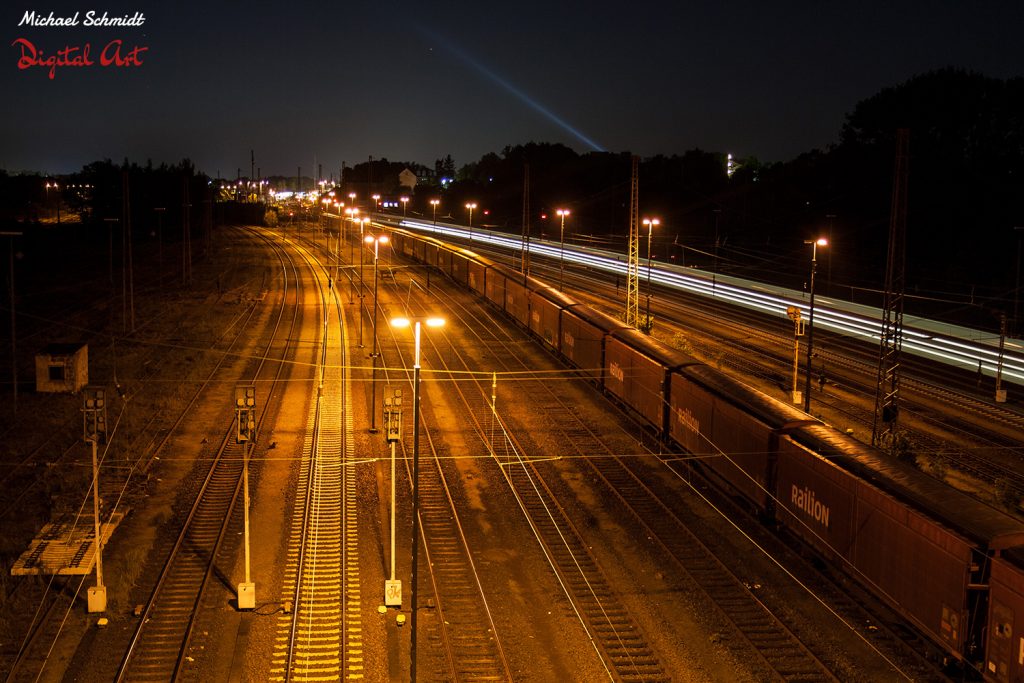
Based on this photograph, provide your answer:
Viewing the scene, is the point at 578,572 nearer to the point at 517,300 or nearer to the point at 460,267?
the point at 517,300

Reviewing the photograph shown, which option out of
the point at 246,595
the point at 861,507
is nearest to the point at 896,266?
the point at 861,507

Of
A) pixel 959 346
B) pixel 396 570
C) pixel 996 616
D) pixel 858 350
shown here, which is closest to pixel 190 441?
pixel 396 570

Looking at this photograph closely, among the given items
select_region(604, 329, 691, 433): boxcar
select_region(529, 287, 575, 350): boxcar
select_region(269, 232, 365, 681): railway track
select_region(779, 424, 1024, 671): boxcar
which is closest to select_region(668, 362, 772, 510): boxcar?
select_region(604, 329, 691, 433): boxcar

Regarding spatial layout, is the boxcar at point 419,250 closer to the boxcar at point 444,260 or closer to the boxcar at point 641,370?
the boxcar at point 444,260

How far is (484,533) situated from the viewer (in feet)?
67.5

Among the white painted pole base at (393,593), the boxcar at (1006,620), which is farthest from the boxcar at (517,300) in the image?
the boxcar at (1006,620)

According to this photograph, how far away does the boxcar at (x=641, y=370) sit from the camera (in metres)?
26.5

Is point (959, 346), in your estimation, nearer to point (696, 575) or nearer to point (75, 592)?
point (696, 575)

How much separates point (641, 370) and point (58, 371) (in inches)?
876

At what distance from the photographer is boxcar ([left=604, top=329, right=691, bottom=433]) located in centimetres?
2650

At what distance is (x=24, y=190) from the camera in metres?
133

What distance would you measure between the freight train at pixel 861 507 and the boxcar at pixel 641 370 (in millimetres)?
71

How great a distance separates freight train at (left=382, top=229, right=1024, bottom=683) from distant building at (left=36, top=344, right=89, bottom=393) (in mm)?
21202

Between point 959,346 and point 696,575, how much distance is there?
31.6m
